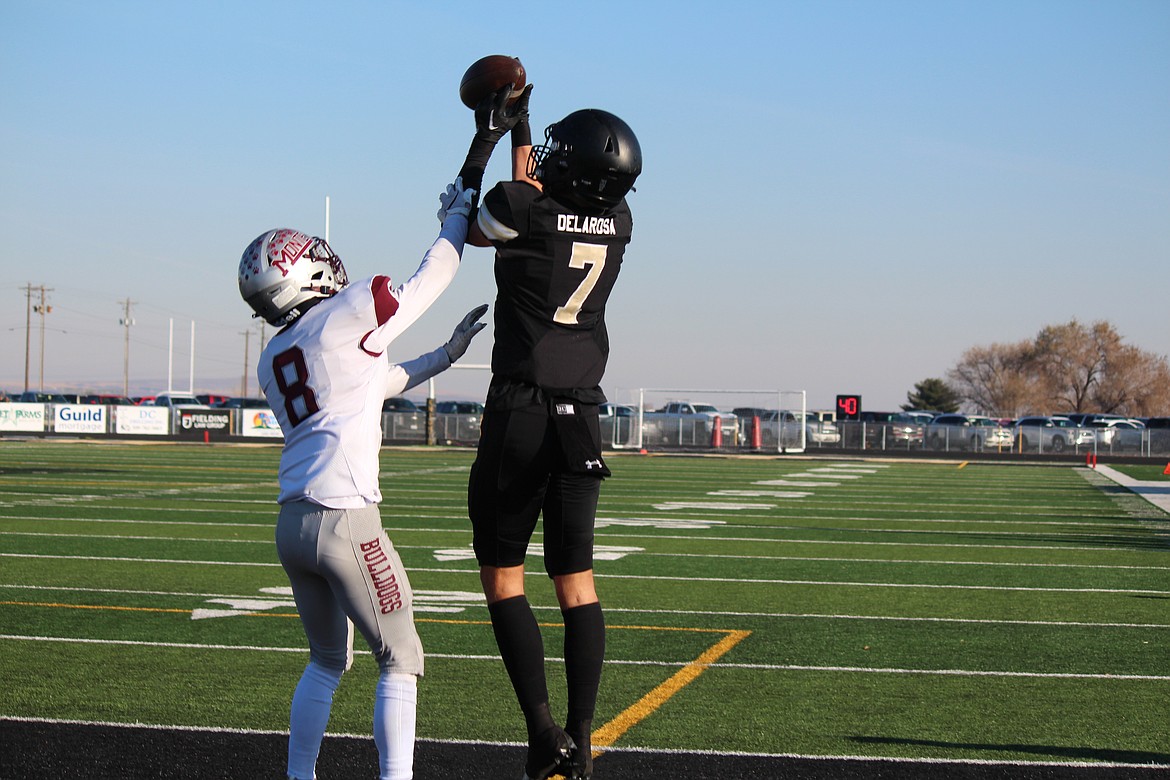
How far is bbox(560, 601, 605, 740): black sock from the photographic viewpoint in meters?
4.23

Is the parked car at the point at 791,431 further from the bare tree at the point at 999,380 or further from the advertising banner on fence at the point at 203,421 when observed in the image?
the bare tree at the point at 999,380

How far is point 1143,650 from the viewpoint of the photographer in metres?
7.27

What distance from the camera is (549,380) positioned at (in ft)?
13.5

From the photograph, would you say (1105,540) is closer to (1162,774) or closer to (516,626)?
(1162,774)

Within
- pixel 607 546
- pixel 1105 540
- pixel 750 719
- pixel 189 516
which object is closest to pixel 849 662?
pixel 750 719

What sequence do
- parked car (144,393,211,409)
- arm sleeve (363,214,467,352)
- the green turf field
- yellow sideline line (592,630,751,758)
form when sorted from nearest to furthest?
arm sleeve (363,214,467,352)
yellow sideline line (592,630,751,758)
the green turf field
parked car (144,393,211,409)

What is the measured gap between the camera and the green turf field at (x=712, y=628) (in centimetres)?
546

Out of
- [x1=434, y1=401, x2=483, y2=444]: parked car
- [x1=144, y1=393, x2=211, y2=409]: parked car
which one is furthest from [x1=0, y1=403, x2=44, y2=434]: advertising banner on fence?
[x1=434, y1=401, x2=483, y2=444]: parked car

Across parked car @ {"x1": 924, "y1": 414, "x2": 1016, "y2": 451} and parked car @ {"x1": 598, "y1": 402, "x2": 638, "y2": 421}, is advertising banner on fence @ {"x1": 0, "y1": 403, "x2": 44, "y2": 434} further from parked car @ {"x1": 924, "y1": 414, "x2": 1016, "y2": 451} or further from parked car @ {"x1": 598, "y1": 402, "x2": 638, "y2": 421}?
parked car @ {"x1": 924, "y1": 414, "x2": 1016, "y2": 451}

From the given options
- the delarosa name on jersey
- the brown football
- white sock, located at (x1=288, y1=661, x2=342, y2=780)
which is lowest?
white sock, located at (x1=288, y1=661, x2=342, y2=780)

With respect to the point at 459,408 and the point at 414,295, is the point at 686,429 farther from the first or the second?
the point at 414,295

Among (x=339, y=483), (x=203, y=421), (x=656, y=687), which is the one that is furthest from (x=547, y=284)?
(x=203, y=421)

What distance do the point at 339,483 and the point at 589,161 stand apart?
48.4 inches

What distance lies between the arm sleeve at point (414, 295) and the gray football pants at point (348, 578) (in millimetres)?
506
